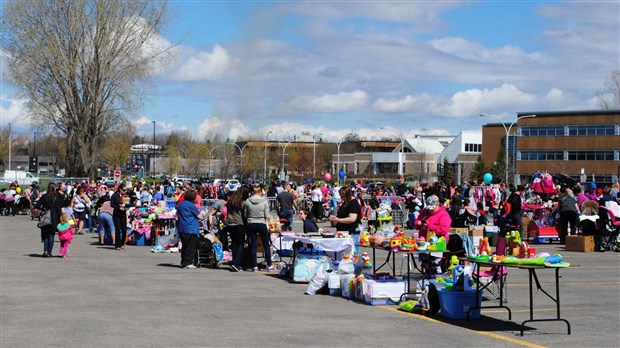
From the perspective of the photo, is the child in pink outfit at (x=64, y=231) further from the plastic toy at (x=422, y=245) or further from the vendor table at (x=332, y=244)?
the plastic toy at (x=422, y=245)

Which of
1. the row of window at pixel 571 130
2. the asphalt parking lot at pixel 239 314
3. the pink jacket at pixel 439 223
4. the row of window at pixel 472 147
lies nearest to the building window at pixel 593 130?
the row of window at pixel 571 130

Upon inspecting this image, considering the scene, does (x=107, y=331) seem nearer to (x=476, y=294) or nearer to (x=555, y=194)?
(x=476, y=294)

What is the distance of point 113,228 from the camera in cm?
2655

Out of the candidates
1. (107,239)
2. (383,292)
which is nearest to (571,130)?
(107,239)

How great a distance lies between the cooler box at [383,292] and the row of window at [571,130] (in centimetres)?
8571

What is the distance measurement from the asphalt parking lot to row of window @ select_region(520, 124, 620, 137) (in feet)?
261

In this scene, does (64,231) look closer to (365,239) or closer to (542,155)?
(365,239)

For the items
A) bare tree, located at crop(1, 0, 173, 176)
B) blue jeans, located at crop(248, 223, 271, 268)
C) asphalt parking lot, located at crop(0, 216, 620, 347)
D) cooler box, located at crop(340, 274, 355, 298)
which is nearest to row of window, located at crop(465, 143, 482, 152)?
bare tree, located at crop(1, 0, 173, 176)

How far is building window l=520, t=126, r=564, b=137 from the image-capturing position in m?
97.1

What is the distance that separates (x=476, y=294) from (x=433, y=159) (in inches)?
5020

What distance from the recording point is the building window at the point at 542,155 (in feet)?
320

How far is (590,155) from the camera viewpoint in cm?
9594

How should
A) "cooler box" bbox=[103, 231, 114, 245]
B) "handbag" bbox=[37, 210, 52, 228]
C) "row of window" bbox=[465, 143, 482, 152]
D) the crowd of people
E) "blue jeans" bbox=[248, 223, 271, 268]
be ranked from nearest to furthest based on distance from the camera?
1. the crowd of people
2. "blue jeans" bbox=[248, 223, 271, 268]
3. "handbag" bbox=[37, 210, 52, 228]
4. "cooler box" bbox=[103, 231, 114, 245]
5. "row of window" bbox=[465, 143, 482, 152]

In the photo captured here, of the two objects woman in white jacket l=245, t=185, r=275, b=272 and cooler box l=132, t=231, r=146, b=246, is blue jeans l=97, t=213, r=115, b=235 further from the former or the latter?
woman in white jacket l=245, t=185, r=275, b=272
